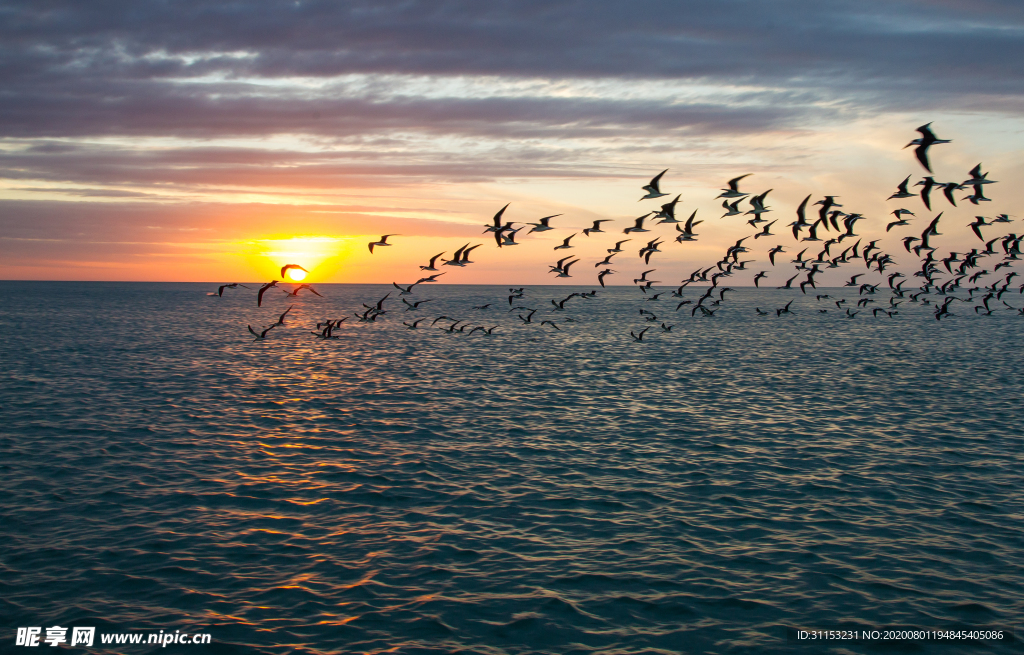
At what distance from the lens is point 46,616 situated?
11500 millimetres

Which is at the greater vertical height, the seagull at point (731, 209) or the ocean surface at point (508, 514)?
the seagull at point (731, 209)

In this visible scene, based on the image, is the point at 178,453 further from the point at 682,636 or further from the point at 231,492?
the point at 682,636

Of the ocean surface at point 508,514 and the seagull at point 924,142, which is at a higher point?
the seagull at point 924,142

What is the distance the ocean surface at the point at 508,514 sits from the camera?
38.2 feet

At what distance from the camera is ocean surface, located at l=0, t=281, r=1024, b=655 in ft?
38.2

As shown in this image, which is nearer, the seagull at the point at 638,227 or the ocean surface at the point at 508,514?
the ocean surface at the point at 508,514

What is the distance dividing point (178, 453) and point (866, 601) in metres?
20.0

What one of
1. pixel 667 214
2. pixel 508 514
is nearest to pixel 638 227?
pixel 667 214

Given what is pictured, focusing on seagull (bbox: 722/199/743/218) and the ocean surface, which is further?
seagull (bbox: 722/199/743/218)

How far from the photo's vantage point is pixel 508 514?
16.5 metres

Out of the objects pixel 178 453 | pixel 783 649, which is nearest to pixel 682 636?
pixel 783 649

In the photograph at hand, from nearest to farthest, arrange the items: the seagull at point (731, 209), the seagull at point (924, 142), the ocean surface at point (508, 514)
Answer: the ocean surface at point (508, 514)
the seagull at point (924, 142)
the seagull at point (731, 209)

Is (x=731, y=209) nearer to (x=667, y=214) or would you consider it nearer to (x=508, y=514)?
(x=667, y=214)

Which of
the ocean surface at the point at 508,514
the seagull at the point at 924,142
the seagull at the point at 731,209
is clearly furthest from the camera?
the seagull at the point at 731,209
